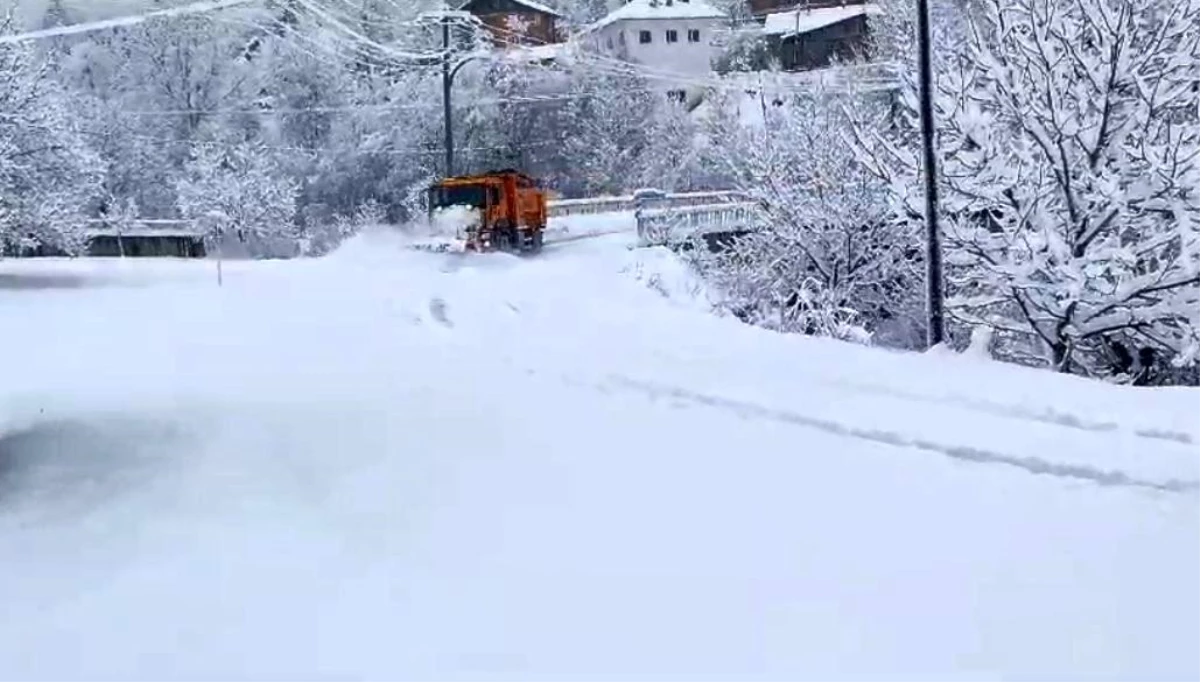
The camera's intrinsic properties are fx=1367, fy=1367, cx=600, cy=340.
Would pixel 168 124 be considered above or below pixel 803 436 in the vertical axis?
above

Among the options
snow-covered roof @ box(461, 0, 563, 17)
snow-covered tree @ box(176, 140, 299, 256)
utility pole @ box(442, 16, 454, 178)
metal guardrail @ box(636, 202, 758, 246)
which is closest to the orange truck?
metal guardrail @ box(636, 202, 758, 246)

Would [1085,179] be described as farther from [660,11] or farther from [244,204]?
[660,11]

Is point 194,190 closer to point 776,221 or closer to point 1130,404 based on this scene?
point 776,221

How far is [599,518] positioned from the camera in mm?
8383

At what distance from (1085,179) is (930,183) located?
2.42m

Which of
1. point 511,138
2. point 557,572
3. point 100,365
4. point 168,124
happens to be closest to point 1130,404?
point 557,572

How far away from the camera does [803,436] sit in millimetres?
10492

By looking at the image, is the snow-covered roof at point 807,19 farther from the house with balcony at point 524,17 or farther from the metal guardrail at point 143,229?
the metal guardrail at point 143,229

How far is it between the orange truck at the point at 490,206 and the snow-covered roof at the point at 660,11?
145ft

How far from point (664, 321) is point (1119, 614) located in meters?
12.3

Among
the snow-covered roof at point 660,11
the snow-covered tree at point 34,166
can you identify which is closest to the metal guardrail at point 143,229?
the snow-covered tree at point 34,166

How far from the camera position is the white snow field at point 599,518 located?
20.3 ft

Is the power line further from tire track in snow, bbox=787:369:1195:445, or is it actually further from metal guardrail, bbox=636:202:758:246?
tire track in snow, bbox=787:369:1195:445

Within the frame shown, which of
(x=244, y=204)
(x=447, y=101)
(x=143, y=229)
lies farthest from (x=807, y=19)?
(x=143, y=229)
